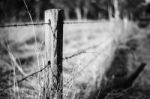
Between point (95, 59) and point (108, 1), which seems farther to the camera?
point (108, 1)

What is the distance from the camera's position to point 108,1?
372 inches

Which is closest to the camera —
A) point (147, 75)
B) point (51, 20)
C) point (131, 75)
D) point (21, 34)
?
point (51, 20)

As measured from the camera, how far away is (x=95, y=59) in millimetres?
4250

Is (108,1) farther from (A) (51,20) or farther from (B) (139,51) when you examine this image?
(A) (51,20)

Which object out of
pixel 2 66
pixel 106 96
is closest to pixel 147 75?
pixel 106 96

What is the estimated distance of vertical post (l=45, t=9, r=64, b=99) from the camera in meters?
1.72

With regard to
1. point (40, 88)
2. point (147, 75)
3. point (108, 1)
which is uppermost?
point (108, 1)

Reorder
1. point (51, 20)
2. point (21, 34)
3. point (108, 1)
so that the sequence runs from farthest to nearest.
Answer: point (108, 1) < point (21, 34) < point (51, 20)

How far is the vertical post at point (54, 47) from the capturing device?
1.72 metres

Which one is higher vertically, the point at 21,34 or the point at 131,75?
the point at 21,34

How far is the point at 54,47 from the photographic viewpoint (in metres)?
1.75

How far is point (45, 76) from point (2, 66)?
2.53m

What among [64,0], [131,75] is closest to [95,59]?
[131,75]

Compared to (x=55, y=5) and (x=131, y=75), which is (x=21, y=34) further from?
(x=55, y=5)
